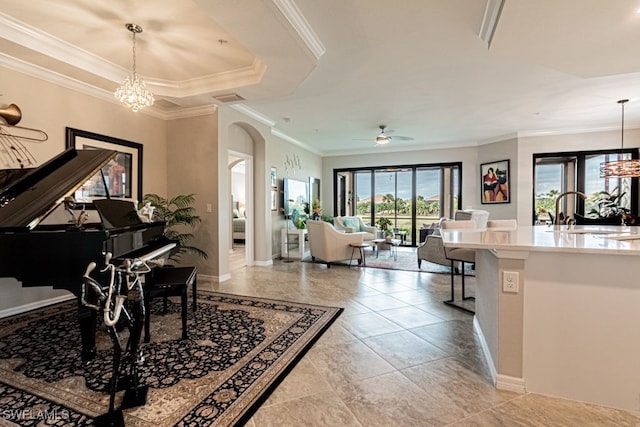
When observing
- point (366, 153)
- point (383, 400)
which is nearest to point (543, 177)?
point (366, 153)

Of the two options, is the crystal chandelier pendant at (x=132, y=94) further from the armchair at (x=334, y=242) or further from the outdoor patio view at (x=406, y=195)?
the outdoor patio view at (x=406, y=195)

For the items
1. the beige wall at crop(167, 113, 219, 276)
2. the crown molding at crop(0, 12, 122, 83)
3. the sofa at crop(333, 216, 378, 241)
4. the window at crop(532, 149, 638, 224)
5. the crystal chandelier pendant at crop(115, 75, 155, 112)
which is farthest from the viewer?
the sofa at crop(333, 216, 378, 241)

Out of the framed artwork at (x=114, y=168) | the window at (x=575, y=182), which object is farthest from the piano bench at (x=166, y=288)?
the window at (x=575, y=182)

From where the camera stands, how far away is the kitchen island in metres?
1.74

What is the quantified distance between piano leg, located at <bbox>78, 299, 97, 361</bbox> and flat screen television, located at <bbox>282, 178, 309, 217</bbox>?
4.93 m

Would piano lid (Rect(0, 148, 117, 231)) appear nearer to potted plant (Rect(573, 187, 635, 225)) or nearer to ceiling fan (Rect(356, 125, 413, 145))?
ceiling fan (Rect(356, 125, 413, 145))

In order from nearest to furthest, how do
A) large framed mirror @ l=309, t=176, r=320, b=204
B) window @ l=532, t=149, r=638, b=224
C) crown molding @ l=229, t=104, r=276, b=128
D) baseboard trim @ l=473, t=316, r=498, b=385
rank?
baseboard trim @ l=473, t=316, r=498, b=385 → crown molding @ l=229, t=104, r=276, b=128 → window @ l=532, t=149, r=638, b=224 → large framed mirror @ l=309, t=176, r=320, b=204

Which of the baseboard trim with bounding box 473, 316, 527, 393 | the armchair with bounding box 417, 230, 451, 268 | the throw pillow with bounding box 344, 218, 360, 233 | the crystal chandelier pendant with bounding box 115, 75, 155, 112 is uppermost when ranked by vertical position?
the crystal chandelier pendant with bounding box 115, 75, 155, 112

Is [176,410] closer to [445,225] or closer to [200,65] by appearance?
[445,225]

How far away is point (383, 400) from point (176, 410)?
124 cm

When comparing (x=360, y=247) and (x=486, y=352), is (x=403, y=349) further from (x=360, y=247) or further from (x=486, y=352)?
(x=360, y=247)

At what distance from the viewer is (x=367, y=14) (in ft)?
8.60

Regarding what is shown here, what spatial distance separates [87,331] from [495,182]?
329 inches

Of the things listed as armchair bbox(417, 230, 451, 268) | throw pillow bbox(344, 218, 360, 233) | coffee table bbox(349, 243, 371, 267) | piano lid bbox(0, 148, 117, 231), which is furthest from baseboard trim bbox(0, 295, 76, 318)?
throw pillow bbox(344, 218, 360, 233)
